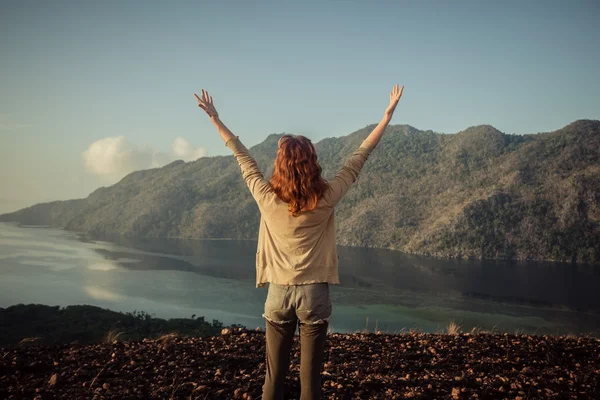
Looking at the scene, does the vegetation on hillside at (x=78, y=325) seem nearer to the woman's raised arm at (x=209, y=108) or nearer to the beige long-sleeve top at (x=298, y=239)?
the woman's raised arm at (x=209, y=108)

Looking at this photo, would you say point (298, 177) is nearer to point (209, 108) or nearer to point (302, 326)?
point (302, 326)

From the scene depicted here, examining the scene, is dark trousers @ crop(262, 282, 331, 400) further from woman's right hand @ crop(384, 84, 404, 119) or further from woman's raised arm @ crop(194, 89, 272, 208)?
woman's right hand @ crop(384, 84, 404, 119)

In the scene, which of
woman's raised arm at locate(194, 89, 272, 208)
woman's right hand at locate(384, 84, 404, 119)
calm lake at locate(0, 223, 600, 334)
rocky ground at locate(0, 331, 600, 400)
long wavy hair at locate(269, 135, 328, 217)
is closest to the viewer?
long wavy hair at locate(269, 135, 328, 217)

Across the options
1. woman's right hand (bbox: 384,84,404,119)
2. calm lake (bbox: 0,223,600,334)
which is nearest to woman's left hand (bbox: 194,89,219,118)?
woman's right hand (bbox: 384,84,404,119)

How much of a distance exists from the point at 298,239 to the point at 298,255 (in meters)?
0.09

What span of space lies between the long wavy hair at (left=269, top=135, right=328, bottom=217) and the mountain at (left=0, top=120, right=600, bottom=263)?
68.2 m

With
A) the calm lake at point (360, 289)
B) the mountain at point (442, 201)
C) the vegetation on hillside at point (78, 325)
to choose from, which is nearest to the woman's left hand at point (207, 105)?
the vegetation on hillside at point (78, 325)

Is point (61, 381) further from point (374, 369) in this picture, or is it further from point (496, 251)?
point (496, 251)

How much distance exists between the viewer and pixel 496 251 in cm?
6462

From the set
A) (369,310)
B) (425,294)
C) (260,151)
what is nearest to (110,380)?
(369,310)

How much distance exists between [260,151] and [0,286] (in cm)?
11601

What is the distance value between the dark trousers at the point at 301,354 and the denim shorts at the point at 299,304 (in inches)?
1.5

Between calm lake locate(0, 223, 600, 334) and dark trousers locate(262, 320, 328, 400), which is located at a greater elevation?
dark trousers locate(262, 320, 328, 400)

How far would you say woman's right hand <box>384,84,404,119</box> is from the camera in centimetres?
300
